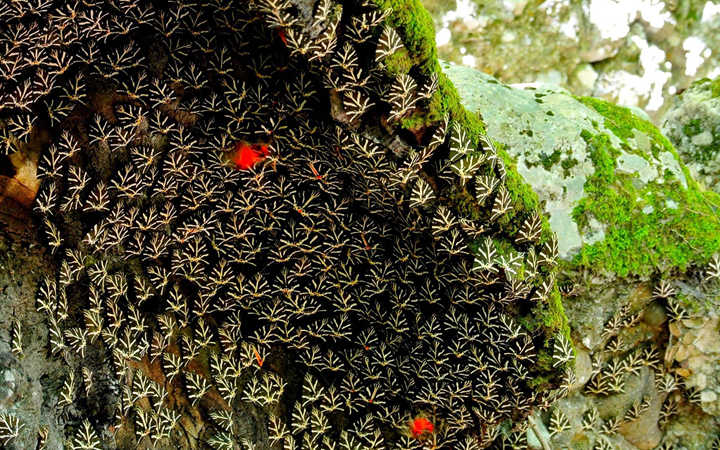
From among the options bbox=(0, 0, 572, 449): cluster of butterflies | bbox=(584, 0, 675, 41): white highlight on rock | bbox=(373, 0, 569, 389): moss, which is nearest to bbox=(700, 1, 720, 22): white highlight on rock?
bbox=(584, 0, 675, 41): white highlight on rock

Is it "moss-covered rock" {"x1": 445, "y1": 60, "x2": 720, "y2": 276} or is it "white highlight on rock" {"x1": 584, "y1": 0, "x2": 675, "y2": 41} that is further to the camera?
"white highlight on rock" {"x1": 584, "y1": 0, "x2": 675, "y2": 41}

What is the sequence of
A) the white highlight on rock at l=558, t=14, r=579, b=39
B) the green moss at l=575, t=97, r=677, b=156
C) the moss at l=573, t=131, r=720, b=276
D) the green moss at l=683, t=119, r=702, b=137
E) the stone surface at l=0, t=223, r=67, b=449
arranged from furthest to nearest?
the white highlight on rock at l=558, t=14, r=579, b=39, the green moss at l=683, t=119, r=702, b=137, the green moss at l=575, t=97, r=677, b=156, the moss at l=573, t=131, r=720, b=276, the stone surface at l=0, t=223, r=67, b=449

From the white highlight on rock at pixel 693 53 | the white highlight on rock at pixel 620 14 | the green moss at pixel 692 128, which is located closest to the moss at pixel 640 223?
the green moss at pixel 692 128

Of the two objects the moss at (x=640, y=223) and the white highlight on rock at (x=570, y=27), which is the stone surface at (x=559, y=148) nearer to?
the moss at (x=640, y=223)

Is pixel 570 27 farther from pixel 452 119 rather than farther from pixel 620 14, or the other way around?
pixel 452 119

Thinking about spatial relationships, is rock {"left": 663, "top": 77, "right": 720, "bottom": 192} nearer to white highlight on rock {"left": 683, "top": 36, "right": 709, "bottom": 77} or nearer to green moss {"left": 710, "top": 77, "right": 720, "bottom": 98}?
green moss {"left": 710, "top": 77, "right": 720, "bottom": 98}

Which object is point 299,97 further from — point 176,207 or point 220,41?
point 176,207

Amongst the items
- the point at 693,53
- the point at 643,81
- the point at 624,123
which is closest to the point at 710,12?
the point at 693,53

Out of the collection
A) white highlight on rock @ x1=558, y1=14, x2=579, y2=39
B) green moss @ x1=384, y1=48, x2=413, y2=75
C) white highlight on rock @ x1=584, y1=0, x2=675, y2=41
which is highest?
green moss @ x1=384, y1=48, x2=413, y2=75
